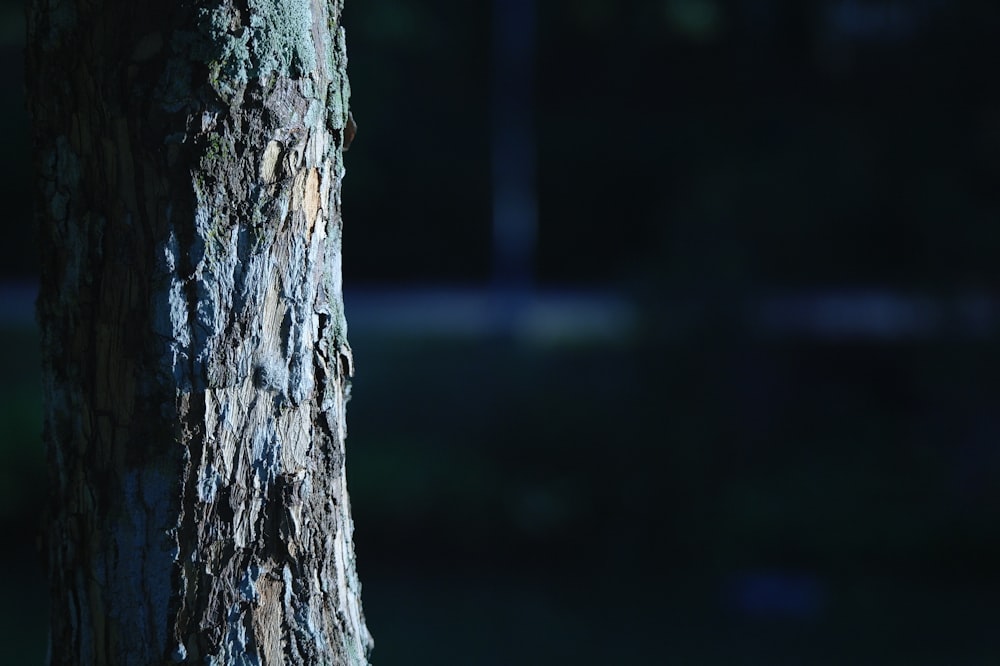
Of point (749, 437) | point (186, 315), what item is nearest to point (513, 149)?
point (749, 437)

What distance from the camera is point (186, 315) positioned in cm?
197

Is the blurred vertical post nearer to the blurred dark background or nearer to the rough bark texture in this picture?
the blurred dark background

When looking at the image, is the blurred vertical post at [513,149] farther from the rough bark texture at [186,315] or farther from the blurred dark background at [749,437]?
the rough bark texture at [186,315]

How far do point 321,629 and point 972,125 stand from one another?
22.3 ft

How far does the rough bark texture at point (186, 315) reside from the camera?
194 cm

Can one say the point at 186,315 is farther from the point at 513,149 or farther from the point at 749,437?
the point at 513,149

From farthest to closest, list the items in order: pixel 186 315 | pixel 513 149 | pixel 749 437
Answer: pixel 513 149 → pixel 749 437 → pixel 186 315

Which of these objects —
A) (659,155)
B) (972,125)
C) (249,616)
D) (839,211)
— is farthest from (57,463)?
(659,155)

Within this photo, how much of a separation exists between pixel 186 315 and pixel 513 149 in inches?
459

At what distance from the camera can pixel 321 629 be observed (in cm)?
213

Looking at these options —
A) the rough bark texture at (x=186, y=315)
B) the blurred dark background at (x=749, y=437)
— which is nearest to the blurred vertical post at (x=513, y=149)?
the blurred dark background at (x=749, y=437)

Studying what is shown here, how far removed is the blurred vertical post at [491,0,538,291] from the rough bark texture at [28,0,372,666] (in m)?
10.3

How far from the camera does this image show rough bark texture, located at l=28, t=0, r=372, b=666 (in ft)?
6.38

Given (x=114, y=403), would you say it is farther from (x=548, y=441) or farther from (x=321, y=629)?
(x=548, y=441)
